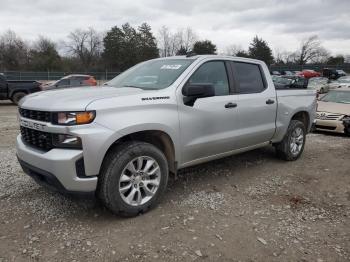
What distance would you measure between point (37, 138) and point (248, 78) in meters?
3.18

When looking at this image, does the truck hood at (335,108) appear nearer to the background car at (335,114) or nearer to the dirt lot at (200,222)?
the background car at (335,114)

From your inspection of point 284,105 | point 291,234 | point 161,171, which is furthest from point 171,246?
point 284,105

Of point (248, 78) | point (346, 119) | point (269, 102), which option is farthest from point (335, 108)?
point (248, 78)

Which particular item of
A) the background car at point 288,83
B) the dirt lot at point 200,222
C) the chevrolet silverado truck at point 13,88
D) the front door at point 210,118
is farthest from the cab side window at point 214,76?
the chevrolet silverado truck at point 13,88

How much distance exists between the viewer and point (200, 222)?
3.79 metres

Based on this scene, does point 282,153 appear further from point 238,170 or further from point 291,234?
point 291,234

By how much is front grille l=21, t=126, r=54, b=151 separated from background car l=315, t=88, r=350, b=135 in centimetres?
797

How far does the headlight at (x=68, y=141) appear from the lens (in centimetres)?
331

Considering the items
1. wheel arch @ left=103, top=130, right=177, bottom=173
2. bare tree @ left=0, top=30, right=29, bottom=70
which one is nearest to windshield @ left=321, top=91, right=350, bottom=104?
wheel arch @ left=103, top=130, right=177, bottom=173

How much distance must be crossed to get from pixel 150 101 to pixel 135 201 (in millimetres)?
1128

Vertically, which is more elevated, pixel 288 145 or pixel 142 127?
pixel 142 127

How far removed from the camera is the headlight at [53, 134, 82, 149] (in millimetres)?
3312

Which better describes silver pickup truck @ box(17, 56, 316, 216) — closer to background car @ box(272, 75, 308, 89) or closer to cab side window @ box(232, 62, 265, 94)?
cab side window @ box(232, 62, 265, 94)

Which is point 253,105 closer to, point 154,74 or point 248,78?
point 248,78
